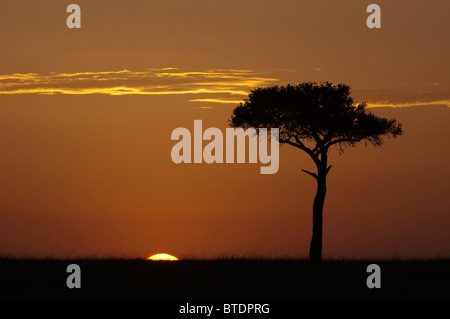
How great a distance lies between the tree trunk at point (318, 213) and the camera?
41.8 metres

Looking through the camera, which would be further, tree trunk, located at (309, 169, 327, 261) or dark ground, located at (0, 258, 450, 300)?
tree trunk, located at (309, 169, 327, 261)

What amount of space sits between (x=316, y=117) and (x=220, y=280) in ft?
52.9

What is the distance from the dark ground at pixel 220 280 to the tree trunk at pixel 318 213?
5116mm

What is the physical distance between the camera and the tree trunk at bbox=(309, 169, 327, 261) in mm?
41750

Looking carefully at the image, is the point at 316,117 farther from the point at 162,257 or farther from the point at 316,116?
the point at 162,257

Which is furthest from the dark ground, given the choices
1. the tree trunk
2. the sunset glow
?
the tree trunk

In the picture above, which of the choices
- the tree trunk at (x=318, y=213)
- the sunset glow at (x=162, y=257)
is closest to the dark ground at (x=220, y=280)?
the sunset glow at (x=162, y=257)

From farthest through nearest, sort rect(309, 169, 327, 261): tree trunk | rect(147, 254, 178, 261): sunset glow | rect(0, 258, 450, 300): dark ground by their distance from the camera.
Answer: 1. rect(309, 169, 327, 261): tree trunk
2. rect(147, 254, 178, 261): sunset glow
3. rect(0, 258, 450, 300): dark ground

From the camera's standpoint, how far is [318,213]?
138ft

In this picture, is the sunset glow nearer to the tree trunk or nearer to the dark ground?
the dark ground

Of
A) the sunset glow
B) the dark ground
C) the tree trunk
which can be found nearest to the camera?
the dark ground

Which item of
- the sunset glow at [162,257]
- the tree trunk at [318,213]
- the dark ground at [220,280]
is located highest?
the tree trunk at [318,213]

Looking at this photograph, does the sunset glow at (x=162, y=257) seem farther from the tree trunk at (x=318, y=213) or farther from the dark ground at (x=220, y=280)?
the tree trunk at (x=318, y=213)

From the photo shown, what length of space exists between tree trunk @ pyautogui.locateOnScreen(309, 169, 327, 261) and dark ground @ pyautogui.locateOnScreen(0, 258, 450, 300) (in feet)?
16.8
